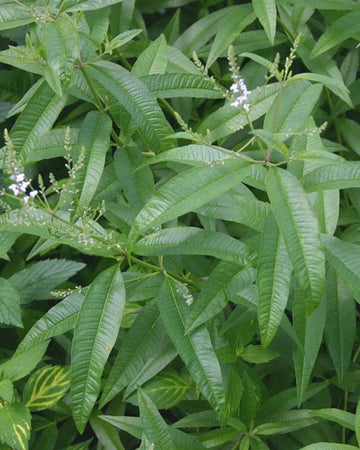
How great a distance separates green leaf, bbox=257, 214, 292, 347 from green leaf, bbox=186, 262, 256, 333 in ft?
0.39

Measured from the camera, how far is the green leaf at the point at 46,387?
1.68m

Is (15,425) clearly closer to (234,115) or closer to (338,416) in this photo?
(338,416)

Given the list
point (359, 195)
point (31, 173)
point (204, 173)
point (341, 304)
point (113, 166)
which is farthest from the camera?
point (31, 173)

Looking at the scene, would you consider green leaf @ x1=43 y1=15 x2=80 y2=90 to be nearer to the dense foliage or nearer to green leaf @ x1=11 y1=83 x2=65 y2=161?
the dense foliage

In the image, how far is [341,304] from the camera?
1.58m

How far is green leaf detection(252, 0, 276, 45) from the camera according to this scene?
5.12 ft

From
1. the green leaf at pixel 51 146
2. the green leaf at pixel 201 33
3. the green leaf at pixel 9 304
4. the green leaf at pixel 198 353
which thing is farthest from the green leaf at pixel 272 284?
the green leaf at pixel 201 33

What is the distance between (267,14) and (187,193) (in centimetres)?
56

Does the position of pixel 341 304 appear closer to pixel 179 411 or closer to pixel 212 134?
pixel 212 134

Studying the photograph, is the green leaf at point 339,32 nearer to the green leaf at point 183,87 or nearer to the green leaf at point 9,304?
the green leaf at point 183,87

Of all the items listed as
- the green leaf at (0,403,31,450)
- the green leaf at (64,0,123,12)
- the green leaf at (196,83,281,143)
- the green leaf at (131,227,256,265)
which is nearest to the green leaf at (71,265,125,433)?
the green leaf at (131,227,256,265)

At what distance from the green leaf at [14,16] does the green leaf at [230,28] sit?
485 mm

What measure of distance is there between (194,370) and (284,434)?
0.51m

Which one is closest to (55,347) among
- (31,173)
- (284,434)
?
(31,173)
